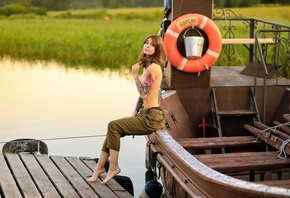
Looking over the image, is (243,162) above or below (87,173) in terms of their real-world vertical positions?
above

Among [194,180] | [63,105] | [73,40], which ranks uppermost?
[194,180]

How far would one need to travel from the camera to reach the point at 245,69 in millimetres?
7371

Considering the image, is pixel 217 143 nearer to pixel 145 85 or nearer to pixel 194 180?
pixel 145 85

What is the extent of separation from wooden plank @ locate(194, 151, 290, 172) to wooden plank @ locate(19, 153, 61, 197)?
1129mm

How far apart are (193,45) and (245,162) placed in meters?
A: 1.55

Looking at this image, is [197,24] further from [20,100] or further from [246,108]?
[20,100]

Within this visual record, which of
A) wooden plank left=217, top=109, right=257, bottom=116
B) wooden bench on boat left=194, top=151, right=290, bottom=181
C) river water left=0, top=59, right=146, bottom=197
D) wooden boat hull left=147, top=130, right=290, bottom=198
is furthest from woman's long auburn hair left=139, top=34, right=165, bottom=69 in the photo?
river water left=0, top=59, right=146, bottom=197

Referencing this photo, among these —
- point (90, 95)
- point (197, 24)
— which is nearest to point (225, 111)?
point (197, 24)

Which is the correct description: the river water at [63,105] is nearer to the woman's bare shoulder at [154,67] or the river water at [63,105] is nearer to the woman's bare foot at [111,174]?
the woman's bare foot at [111,174]

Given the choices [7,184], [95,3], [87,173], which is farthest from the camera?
[95,3]

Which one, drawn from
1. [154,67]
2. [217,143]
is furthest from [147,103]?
[217,143]

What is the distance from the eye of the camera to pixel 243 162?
16.9ft

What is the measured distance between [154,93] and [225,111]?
168 cm

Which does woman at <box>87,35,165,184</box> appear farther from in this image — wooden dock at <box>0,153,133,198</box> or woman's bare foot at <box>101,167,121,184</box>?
wooden dock at <box>0,153,133,198</box>
